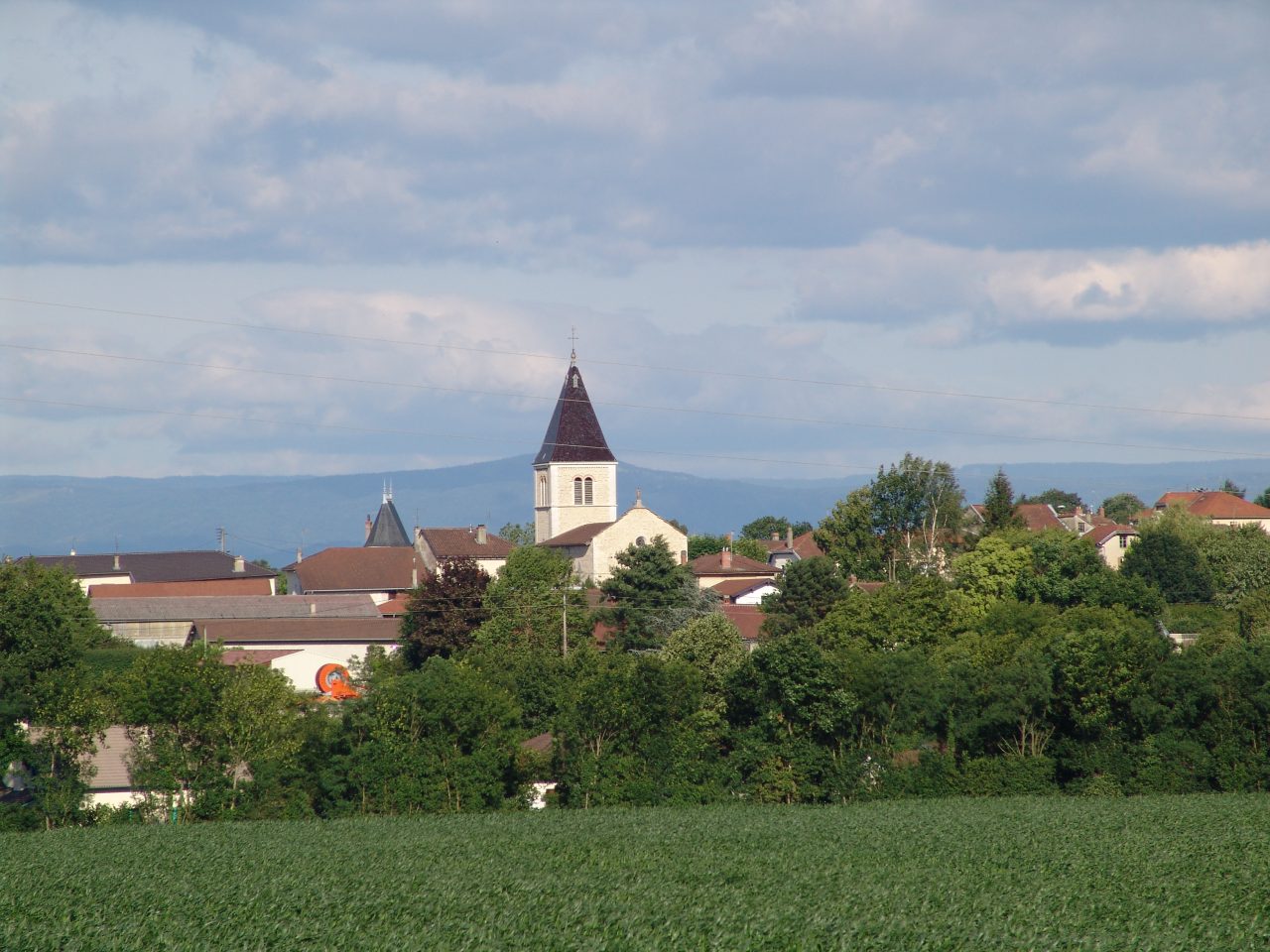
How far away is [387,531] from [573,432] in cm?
4549

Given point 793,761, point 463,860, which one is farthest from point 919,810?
point 463,860

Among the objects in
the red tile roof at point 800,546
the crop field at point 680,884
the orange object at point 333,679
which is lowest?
the orange object at point 333,679

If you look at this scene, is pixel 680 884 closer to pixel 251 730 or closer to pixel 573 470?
pixel 251 730

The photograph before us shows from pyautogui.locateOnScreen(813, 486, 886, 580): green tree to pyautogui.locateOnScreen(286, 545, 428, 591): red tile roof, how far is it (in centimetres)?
3939

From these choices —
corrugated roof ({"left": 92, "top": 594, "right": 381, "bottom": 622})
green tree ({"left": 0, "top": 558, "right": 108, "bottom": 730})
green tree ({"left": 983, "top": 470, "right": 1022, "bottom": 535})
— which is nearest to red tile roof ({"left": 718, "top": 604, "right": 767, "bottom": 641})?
green tree ({"left": 983, "top": 470, "right": 1022, "bottom": 535})

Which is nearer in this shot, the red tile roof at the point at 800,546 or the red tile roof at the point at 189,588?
the red tile roof at the point at 189,588

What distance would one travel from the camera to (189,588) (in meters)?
130

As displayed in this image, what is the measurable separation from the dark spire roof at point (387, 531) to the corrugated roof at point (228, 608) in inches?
2142

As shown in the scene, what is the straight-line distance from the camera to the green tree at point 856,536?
111 metres

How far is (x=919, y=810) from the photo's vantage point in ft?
125

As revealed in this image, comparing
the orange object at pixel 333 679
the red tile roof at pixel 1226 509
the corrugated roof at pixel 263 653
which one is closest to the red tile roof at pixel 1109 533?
the red tile roof at pixel 1226 509

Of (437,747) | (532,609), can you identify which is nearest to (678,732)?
(437,747)

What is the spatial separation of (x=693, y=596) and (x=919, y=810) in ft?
161

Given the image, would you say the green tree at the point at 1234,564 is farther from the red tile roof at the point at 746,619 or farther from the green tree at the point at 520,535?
the green tree at the point at 520,535
